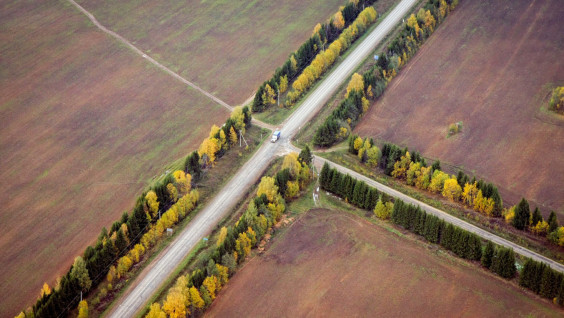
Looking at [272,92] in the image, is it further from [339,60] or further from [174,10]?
[174,10]

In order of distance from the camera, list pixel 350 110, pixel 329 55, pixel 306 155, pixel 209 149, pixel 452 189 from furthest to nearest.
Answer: pixel 329 55 < pixel 350 110 < pixel 209 149 < pixel 306 155 < pixel 452 189

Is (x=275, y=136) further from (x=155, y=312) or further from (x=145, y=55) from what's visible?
(x=155, y=312)

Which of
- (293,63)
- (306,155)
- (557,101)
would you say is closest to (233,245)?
(306,155)

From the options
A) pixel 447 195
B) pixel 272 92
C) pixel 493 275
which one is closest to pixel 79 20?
pixel 272 92

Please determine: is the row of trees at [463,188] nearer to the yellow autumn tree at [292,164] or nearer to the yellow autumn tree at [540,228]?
the yellow autumn tree at [540,228]

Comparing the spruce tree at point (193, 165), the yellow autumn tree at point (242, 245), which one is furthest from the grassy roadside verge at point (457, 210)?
the yellow autumn tree at point (242, 245)
